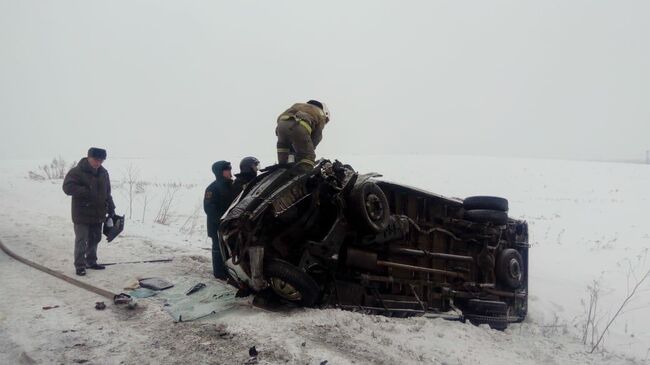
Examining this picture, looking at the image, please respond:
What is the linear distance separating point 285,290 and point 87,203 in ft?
12.4

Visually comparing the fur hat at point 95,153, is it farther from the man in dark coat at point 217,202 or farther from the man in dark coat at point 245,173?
the man in dark coat at point 245,173

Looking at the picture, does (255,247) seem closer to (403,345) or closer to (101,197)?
(403,345)

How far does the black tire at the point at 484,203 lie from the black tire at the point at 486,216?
6cm

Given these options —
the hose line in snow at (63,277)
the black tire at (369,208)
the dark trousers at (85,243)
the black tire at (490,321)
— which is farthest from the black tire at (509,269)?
the dark trousers at (85,243)

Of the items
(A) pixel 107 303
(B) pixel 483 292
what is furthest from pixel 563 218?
(A) pixel 107 303

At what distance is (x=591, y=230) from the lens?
1291 centimetres

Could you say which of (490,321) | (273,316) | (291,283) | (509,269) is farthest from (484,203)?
(273,316)

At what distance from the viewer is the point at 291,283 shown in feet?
14.6

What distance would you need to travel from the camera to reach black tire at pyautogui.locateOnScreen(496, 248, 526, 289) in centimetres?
663

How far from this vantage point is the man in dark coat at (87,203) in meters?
6.62

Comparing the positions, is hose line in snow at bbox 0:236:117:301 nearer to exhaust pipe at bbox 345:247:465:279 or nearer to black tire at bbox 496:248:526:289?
exhaust pipe at bbox 345:247:465:279

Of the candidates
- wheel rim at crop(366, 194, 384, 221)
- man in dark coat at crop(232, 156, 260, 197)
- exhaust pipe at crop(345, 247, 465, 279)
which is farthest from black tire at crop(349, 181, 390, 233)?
man in dark coat at crop(232, 156, 260, 197)

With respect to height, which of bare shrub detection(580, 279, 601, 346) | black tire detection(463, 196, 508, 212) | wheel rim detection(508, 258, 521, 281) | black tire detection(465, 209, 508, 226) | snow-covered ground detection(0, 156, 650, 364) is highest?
black tire detection(463, 196, 508, 212)

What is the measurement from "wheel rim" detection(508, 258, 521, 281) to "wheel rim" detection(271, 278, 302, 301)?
11.6 ft
